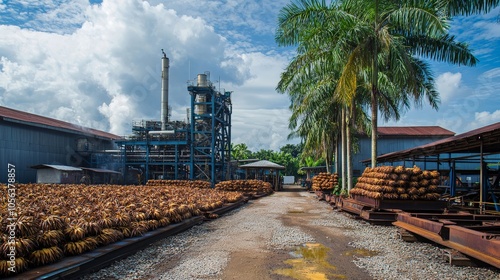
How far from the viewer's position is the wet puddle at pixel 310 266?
6000 millimetres

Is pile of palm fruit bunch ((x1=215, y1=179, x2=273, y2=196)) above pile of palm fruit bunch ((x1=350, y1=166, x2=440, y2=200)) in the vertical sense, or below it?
below

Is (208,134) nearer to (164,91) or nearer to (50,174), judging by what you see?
(164,91)

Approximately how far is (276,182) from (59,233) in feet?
113

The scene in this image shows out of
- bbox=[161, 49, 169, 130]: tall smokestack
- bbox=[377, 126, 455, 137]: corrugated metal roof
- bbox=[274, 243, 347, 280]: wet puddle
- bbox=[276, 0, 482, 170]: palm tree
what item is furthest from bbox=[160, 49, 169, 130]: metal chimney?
bbox=[274, 243, 347, 280]: wet puddle

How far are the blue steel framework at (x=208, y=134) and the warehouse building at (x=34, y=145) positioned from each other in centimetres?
1293

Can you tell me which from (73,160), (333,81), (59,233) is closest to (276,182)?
(333,81)

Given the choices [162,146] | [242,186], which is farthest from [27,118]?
[242,186]

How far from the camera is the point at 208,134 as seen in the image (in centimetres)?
4294

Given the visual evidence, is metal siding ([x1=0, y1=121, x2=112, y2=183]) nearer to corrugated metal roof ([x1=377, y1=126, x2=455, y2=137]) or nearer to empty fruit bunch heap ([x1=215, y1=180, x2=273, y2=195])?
empty fruit bunch heap ([x1=215, y1=180, x2=273, y2=195])

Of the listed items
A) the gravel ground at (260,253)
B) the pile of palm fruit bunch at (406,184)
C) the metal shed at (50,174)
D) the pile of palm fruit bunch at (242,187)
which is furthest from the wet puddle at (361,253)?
the metal shed at (50,174)

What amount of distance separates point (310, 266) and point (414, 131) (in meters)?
39.2

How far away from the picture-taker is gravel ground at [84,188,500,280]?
6094 millimetres

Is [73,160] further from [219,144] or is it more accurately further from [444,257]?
[444,257]

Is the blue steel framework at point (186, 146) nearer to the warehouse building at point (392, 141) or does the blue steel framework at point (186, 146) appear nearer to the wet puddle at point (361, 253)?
the warehouse building at point (392, 141)
